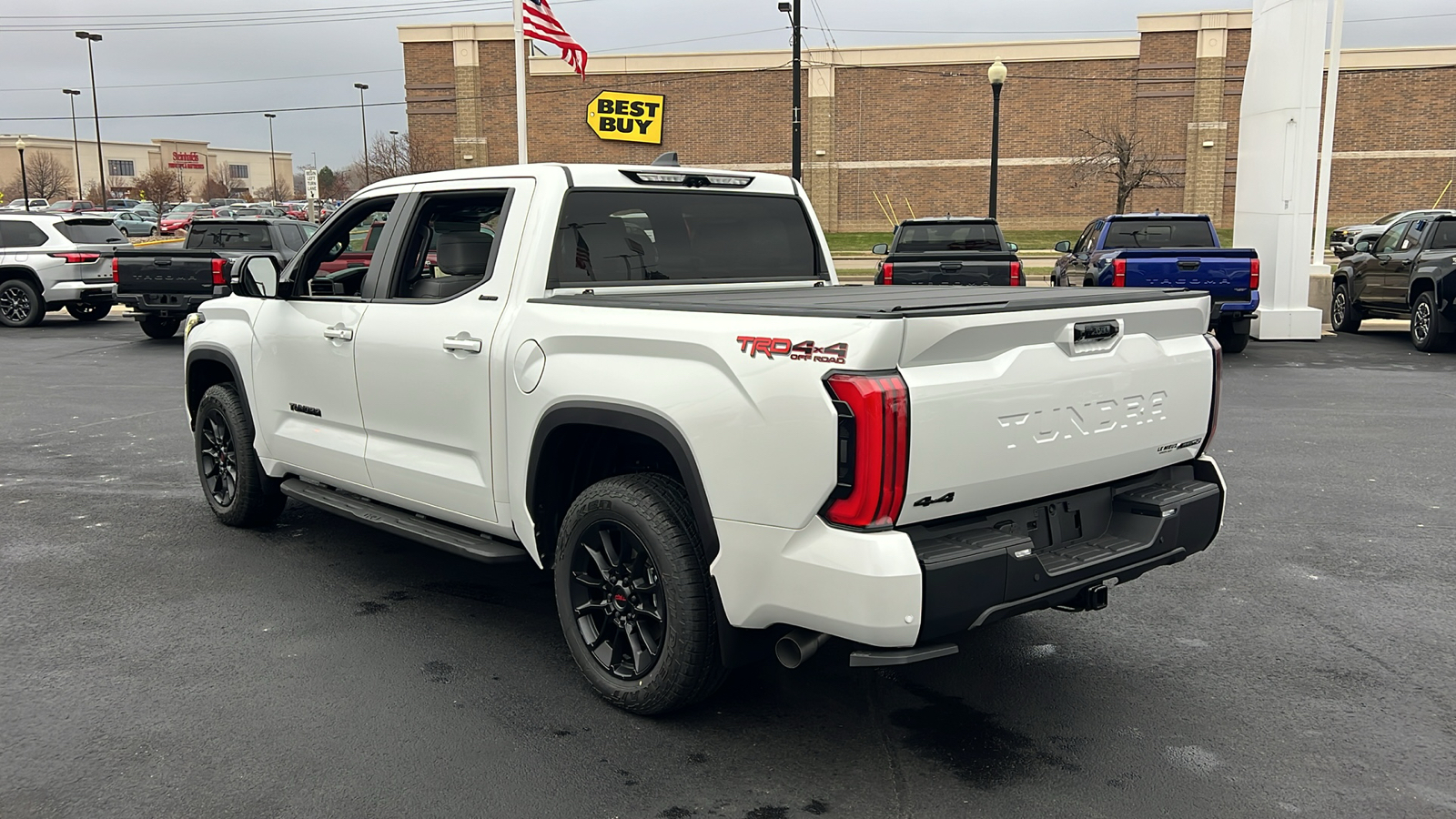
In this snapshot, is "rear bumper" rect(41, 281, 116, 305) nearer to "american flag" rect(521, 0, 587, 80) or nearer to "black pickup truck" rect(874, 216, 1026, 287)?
"american flag" rect(521, 0, 587, 80)

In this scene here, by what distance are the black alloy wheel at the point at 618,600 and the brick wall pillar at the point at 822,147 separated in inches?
1683

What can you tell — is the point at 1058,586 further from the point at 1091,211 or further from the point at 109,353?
the point at 1091,211

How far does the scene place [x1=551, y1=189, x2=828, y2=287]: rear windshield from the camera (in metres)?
4.73

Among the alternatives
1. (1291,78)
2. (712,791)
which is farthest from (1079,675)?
(1291,78)

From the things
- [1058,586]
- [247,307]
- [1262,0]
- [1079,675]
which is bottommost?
[1079,675]

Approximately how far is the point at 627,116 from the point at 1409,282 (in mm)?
35782

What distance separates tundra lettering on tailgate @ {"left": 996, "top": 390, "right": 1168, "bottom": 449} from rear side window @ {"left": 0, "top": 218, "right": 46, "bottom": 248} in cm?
2026

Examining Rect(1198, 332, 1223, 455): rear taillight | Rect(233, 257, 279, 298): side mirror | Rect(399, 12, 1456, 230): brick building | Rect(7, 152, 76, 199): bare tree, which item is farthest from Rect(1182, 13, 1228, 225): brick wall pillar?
Rect(7, 152, 76, 199): bare tree

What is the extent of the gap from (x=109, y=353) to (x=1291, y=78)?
57.2 ft

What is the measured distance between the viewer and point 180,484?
7.80 meters

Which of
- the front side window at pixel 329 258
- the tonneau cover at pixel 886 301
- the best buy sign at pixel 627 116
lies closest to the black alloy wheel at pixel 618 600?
the tonneau cover at pixel 886 301

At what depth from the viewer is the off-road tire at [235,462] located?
6.28 meters

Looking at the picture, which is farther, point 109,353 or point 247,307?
point 109,353

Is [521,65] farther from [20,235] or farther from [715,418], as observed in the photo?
[715,418]
